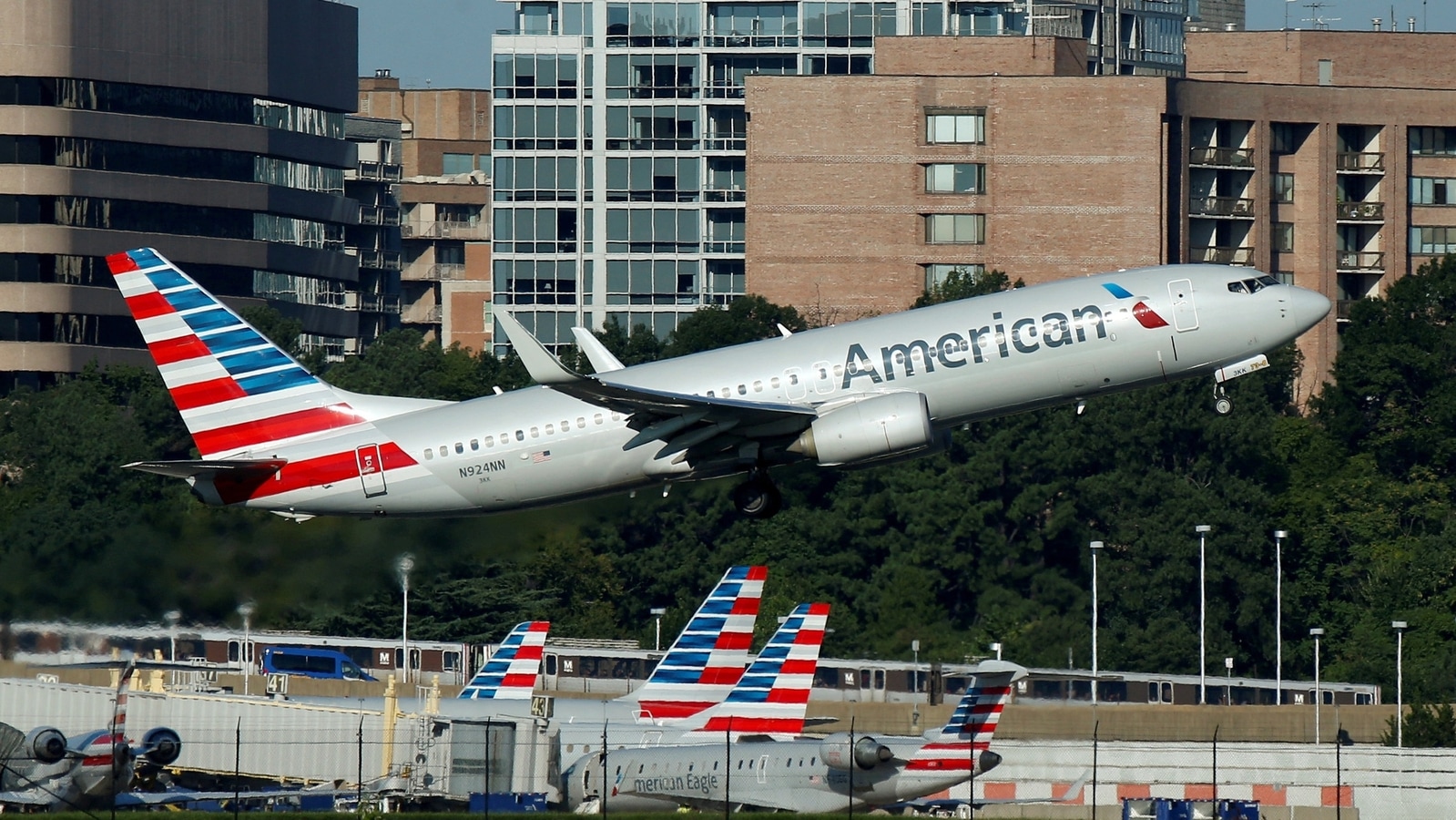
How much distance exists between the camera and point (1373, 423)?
144 meters

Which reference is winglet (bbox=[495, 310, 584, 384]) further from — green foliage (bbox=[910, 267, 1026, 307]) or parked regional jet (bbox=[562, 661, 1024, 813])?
green foliage (bbox=[910, 267, 1026, 307])

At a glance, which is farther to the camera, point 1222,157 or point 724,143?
point 724,143

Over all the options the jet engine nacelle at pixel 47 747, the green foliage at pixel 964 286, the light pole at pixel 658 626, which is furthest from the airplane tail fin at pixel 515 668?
the green foliage at pixel 964 286

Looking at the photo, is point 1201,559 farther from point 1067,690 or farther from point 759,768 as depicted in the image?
point 759,768

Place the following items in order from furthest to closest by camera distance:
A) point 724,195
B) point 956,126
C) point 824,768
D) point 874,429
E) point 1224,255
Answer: point 724,195 < point 1224,255 < point 956,126 < point 824,768 < point 874,429

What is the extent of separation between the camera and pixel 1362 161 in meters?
168

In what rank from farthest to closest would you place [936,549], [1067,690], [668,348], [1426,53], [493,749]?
[1426,53] < [668,348] < [936,549] < [1067,690] < [493,749]

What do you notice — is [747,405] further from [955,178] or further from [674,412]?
[955,178]

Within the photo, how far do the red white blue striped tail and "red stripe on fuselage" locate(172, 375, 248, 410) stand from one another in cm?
2

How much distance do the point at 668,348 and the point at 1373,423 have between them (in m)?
38.8

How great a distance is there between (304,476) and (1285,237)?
119111 mm

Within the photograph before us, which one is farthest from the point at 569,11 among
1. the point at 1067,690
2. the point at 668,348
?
the point at 1067,690

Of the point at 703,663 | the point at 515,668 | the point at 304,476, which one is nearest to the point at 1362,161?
the point at 703,663

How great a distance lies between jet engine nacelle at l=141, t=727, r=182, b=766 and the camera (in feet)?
184
